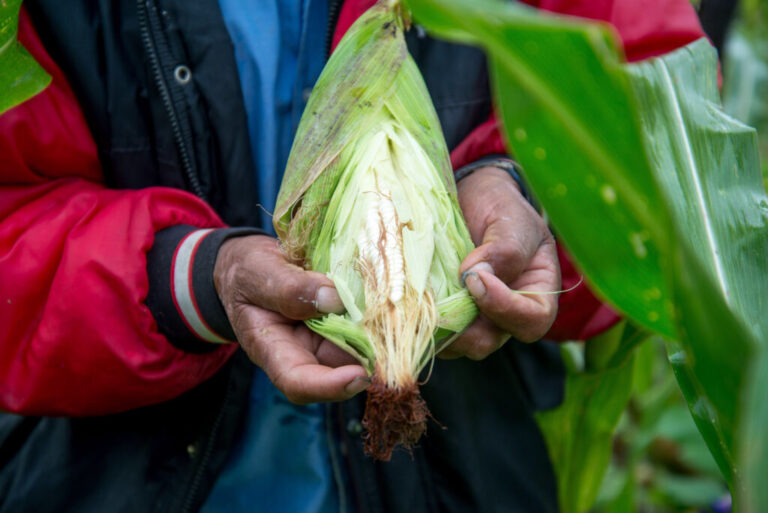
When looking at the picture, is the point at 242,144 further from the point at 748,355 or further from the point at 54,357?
the point at 748,355

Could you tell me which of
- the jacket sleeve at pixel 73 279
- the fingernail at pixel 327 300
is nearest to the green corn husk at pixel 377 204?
the fingernail at pixel 327 300

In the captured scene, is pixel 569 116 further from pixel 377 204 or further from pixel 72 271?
pixel 72 271

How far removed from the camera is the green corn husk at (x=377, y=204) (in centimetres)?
64

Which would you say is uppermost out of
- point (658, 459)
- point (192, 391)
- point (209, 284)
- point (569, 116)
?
point (569, 116)

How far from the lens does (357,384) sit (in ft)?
1.98

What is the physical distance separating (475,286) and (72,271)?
0.53 meters

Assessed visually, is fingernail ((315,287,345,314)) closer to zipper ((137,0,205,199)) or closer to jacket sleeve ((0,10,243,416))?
jacket sleeve ((0,10,243,416))

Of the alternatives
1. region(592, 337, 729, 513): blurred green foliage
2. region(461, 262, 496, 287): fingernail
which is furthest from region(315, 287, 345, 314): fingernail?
region(592, 337, 729, 513): blurred green foliage

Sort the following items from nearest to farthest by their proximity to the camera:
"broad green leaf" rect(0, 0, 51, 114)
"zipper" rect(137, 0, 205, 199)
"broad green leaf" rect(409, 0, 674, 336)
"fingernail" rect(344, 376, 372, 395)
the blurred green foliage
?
1. "broad green leaf" rect(409, 0, 674, 336)
2. "fingernail" rect(344, 376, 372, 395)
3. "broad green leaf" rect(0, 0, 51, 114)
4. "zipper" rect(137, 0, 205, 199)
5. the blurred green foliage

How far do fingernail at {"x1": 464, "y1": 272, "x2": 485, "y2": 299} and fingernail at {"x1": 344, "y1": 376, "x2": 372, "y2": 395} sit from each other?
145 millimetres

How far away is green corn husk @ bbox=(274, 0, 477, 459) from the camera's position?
25.2 inches

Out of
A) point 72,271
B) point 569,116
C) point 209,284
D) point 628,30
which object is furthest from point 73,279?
point 628,30

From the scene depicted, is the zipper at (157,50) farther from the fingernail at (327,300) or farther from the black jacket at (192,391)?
the fingernail at (327,300)

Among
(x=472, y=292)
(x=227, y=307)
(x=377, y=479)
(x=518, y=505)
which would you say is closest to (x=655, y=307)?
(x=472, y=292)
